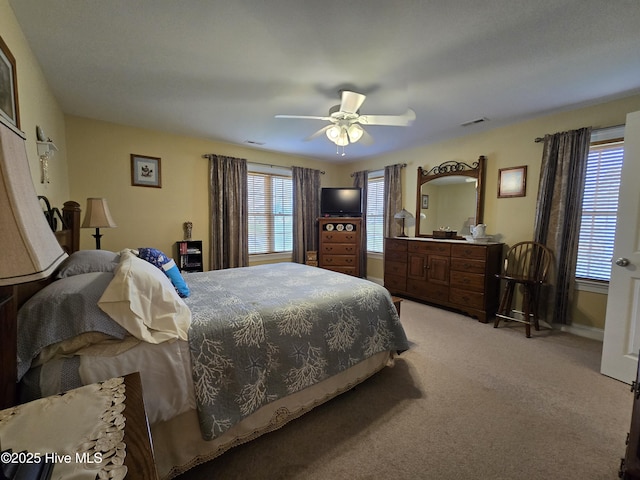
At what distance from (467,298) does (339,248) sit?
7.32ft

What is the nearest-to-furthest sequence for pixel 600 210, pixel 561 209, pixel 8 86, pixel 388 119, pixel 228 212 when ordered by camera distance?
pixel 8 86 → pixel 388 119 → pixel 600 210 → pixel 561 209 → pixel 228 212

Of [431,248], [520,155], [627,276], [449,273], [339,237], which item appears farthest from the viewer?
[339,237]

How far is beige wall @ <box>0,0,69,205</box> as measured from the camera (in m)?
1.57

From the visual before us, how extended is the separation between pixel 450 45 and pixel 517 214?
248cm

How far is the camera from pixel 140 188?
11.9ft

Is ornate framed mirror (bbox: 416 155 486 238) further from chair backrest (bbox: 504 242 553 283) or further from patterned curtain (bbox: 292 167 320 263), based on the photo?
patterned curtain (bbox: 292 167 320 263)

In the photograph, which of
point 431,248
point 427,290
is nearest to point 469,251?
point 431,248

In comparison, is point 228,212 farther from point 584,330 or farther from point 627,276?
point 584,330

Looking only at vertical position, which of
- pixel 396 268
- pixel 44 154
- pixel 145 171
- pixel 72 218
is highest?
pixel 145 171

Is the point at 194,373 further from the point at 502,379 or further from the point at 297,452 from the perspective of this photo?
the point at 502,379

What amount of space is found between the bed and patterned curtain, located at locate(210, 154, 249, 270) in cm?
231

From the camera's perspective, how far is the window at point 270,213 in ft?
15.4

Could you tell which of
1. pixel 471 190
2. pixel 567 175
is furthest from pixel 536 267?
pixel 471 190

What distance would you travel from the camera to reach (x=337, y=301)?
1.89 meters
